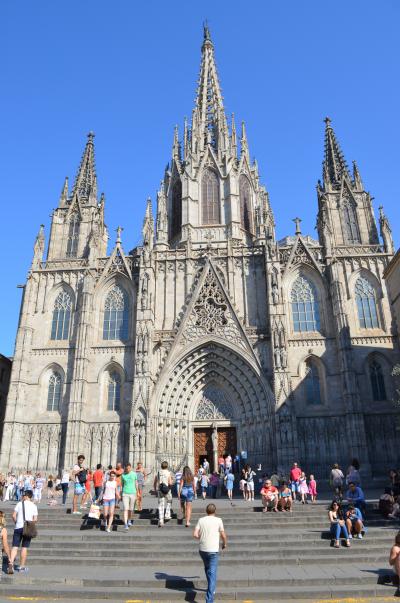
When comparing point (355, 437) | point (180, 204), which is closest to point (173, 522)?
point (355, 437)

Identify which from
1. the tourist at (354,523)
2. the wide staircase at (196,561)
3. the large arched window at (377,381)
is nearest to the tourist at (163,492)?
the wide staircase at (196,561)

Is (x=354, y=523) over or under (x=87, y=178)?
under

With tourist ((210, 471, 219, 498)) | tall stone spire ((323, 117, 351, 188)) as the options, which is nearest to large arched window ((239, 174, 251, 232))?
tall stone spire ((323, 117, 351, 188))

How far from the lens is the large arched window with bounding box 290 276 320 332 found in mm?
29719

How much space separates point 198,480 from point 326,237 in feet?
59.5

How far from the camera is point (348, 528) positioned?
480 inches

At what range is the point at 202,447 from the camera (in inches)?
1120

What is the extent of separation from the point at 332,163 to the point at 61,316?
964 inches

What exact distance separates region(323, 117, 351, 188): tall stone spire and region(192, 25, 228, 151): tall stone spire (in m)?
8.72

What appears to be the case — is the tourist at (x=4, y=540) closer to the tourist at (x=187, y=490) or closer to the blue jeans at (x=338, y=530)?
the tourist at (x=187, y=490)

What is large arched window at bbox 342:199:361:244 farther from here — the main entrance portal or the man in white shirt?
the man in white shirt

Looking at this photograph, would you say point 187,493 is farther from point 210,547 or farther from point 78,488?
point 210,547

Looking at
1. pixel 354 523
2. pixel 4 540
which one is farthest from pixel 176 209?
pixel 4 540

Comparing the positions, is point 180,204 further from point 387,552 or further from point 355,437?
point 387,552
